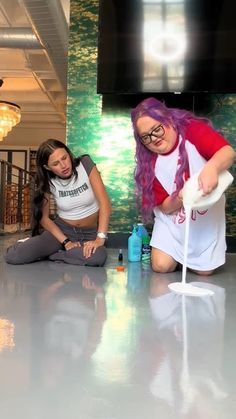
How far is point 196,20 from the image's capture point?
2.96 metres

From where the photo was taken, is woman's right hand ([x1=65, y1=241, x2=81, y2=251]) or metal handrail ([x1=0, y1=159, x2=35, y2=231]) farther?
metal handrail ([x1=0, y1=159, x2=35, y2=231])

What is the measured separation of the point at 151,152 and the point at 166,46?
4.23 feet

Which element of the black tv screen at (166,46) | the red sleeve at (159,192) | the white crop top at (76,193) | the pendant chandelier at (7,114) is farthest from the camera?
the pendant chandelier at (7,114)

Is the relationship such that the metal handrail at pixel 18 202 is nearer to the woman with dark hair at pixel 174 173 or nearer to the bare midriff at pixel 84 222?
the bare midriff at pixel 84 222

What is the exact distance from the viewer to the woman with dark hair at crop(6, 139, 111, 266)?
2.31 m

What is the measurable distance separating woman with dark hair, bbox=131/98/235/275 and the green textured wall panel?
1105 millimetres

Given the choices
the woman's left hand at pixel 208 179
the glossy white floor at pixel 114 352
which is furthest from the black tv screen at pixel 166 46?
the glossy white floor at pixel 114 352

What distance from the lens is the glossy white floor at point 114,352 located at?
0.78m

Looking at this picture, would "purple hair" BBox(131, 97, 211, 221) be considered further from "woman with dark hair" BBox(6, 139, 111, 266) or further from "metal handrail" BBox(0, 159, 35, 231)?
"metal handrail" BBox(0, 159, 35, 231)

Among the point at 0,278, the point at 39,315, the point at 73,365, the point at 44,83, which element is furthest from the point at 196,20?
the point at 44,83

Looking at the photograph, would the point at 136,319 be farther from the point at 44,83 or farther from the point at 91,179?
the point at 44,83

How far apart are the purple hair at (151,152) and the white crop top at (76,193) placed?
1.23 ft

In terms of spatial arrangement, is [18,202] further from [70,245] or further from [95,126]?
[70,245]

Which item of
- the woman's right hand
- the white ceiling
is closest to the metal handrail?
the white ceiling
